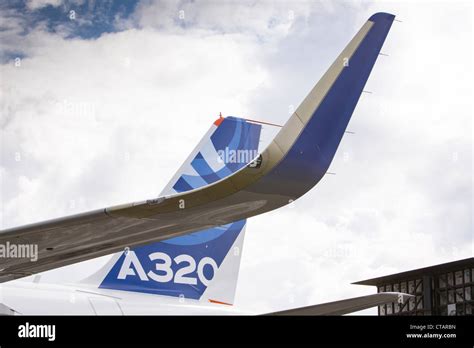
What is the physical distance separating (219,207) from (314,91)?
1543 millimetres

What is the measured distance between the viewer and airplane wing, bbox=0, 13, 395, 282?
7781 mm

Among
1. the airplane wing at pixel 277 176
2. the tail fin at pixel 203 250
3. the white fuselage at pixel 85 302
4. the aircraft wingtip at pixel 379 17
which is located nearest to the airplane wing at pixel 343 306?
the airplane wing at pixel 277 176

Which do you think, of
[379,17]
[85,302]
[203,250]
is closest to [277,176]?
[379,17]

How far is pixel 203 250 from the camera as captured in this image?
56.5 ft

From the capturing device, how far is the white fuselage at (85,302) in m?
14.1

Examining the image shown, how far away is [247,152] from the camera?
1659 centimetres

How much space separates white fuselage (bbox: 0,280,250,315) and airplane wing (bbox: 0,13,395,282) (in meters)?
5.15

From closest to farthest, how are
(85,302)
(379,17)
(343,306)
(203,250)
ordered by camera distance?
(379,17), (343,306), (85,302), (203,250)

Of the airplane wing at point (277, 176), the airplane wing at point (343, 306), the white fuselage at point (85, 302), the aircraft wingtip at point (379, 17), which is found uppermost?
the aircraft wingtip at point (379, 17)

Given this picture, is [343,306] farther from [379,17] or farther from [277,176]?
[379,17]

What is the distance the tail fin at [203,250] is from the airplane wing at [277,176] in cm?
728

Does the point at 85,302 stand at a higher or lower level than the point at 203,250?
lower

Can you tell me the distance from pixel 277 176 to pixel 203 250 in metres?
9.64

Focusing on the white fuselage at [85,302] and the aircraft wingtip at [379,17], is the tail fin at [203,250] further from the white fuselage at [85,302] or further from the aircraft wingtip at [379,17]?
the aircraft wingtip at [379,17]
